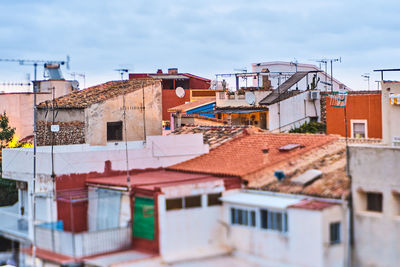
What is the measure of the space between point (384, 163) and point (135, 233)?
6.27 meters

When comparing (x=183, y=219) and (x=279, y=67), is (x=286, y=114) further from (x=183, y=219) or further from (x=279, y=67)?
(x=183, y=219)

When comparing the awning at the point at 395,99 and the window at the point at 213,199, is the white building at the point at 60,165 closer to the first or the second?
the window at the point at 213,199

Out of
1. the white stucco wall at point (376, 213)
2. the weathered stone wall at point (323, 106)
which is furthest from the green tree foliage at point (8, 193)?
the white stucco wall at point (376, 213)

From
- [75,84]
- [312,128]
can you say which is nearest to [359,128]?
[312,128]

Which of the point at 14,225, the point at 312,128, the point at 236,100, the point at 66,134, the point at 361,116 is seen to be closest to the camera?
the point at 14,225

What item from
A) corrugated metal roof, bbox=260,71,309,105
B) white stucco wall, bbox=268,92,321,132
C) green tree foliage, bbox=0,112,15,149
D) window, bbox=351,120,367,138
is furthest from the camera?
green tree foliage, bbox=0,112,15,149

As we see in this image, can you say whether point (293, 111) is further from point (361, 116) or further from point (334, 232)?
point (334, 232)

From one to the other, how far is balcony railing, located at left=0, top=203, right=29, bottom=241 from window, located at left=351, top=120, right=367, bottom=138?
43.8ft

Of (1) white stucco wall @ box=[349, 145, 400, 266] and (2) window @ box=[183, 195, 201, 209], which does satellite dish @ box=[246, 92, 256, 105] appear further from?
(1) white stucco wall @ box=[349, 145, 400, 266]

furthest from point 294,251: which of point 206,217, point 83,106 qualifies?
point 83,106

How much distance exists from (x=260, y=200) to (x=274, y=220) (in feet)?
2.48

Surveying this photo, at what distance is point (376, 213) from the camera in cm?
1421

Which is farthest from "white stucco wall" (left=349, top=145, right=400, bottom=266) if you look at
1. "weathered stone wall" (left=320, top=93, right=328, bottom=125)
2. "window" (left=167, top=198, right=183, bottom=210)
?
"weathered stone wall" (left=320, top=93, right=328, bottom=125)

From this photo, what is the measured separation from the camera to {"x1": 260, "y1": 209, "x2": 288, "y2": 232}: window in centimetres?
1452
